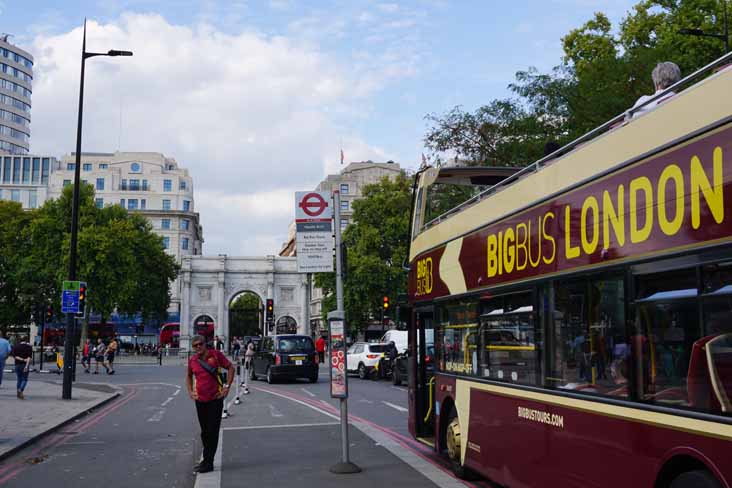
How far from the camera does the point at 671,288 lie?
471 cm

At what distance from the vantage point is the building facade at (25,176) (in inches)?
4409

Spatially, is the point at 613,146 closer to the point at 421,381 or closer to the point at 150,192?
the point at 421,381

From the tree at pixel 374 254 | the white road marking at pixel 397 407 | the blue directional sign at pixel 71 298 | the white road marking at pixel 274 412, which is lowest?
the white road marking at pixel 397 407

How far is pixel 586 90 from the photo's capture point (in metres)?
25.5

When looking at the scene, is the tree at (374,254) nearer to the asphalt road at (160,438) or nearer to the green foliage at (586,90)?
the green foliage at (586,90)

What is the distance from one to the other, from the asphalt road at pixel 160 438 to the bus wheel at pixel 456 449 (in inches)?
35.5

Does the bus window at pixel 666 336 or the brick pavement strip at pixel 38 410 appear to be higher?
the bus window at pixel 666 336

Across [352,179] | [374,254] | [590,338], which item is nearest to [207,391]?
[590,338]

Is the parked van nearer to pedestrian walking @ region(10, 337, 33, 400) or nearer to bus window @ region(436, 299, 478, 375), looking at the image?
pedestrian walking @ region(10, 337, 33, 400)

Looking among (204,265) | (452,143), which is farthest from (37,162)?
(452,143)

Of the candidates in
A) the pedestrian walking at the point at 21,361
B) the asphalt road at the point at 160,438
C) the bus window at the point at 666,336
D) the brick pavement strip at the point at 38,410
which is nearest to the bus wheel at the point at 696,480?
the bus window at the point at 666,336

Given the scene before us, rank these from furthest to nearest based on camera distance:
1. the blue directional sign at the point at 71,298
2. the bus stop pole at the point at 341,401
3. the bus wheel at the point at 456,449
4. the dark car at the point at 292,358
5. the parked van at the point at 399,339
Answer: the parked van at the point at 399,339, the dark car at the point at 292,358, the blue directional sign at the point at 71,298, the bus stop pole at the point at 341,401, the bus wheel at the point at 456,449

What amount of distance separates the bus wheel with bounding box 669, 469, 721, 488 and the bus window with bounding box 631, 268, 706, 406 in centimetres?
39

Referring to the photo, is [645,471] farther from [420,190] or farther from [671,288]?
[420,190]
